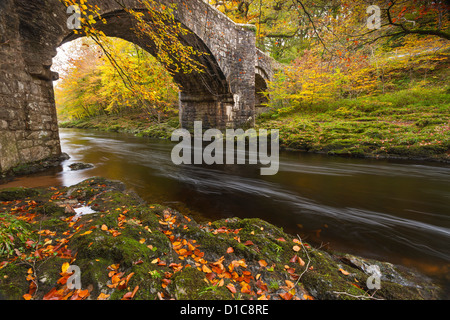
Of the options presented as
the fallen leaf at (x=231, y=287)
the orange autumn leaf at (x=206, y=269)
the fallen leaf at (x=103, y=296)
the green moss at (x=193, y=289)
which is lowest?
the fallen leaf at (x=231, y=287)

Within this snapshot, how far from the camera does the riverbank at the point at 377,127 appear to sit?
6.32 m

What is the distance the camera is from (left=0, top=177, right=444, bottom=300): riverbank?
1.27 metres

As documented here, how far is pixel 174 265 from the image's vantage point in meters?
1.55

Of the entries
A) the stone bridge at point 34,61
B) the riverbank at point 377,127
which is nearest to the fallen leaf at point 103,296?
the stone bridge at point 34,61

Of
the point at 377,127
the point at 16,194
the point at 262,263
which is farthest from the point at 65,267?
the point at 377,127

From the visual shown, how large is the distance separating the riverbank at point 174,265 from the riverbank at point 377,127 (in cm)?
487

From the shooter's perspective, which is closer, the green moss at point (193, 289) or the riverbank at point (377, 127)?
the green moss at point (193, 289)

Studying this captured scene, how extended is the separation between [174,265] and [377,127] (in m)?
9.00

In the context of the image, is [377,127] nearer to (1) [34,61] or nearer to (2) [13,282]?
(2) [13,282]

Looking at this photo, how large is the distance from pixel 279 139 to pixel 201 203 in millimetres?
6293

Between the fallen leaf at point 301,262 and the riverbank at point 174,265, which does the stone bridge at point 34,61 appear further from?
the fallen leaf at point 301,262
